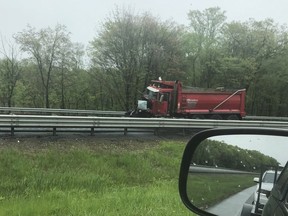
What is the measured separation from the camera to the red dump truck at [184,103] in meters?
25.1

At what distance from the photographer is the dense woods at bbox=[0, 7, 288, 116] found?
130ft

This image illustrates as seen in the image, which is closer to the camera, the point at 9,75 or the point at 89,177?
the point at 89,177

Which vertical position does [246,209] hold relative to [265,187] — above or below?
below

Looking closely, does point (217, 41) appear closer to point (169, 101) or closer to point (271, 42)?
point (271, 42)

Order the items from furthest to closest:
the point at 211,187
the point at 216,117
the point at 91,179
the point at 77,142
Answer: the point at 216,117
the point at 77,142
the point at 91,179
the point at 211,187

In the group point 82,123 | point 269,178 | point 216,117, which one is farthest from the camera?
point 216,117

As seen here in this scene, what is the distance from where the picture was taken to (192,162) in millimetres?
2471

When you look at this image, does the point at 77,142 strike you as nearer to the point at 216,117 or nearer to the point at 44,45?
the point at 216,117

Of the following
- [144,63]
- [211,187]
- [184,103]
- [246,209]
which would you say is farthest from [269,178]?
[144,63]

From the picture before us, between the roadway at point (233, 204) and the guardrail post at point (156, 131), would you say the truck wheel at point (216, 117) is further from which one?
the roadway at point (233, 204)

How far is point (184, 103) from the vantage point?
82.9 ft

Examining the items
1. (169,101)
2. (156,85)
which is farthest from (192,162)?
(156,85)

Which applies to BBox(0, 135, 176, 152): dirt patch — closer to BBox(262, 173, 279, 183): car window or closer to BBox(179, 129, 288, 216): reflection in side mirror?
BBox(179, 129, 288, 216): reflection in side mirror

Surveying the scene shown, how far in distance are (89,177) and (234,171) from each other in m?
7.83
